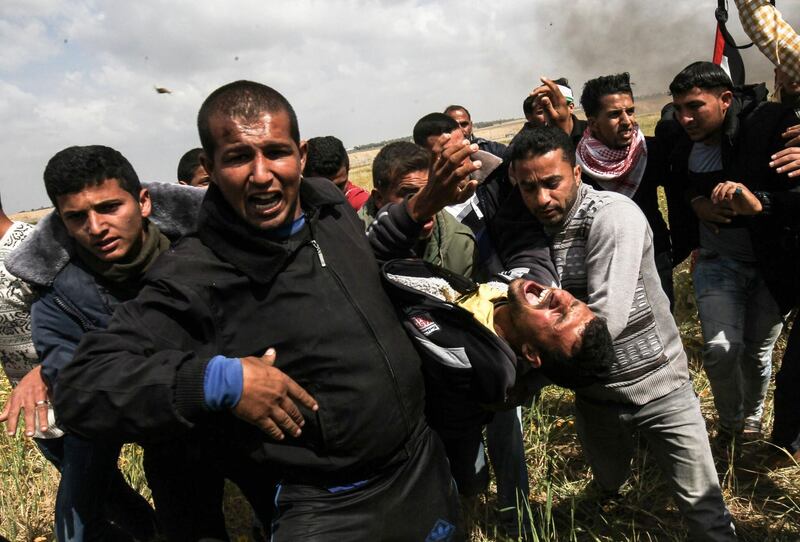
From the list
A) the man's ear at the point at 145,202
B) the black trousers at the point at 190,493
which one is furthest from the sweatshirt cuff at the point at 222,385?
the man's ear at the point at 145,202

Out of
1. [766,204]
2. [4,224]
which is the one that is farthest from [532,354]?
[4,224]

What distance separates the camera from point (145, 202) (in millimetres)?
2352

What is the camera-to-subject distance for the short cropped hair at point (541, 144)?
256 cm

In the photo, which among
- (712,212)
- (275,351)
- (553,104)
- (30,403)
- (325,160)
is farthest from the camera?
(325,160)

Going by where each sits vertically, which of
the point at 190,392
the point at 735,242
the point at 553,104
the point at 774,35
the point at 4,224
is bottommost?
the point at 190,392

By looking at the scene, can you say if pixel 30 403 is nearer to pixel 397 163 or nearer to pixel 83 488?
pixel 83 488

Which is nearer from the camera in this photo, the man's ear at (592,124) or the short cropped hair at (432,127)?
the man's ear at (592,124)

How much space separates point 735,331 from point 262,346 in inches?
95.9

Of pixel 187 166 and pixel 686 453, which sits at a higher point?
pixel 187 166

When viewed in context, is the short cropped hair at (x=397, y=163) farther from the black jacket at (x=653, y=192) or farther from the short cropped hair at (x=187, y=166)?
the short cropped hair at (x=187, y=166)

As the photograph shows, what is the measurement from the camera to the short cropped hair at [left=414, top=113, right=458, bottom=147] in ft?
12.4

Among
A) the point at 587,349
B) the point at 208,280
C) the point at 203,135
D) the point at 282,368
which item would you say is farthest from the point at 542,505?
the point at 203,135

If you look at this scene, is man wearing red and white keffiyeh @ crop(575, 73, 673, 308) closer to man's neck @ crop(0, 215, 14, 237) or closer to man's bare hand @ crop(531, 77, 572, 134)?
man's bare hand @ crop(531, 77, 572, 134)

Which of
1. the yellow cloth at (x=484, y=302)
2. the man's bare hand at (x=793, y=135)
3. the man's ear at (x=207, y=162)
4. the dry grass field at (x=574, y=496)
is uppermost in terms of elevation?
the man's bare hand at (x=793, y=135)
